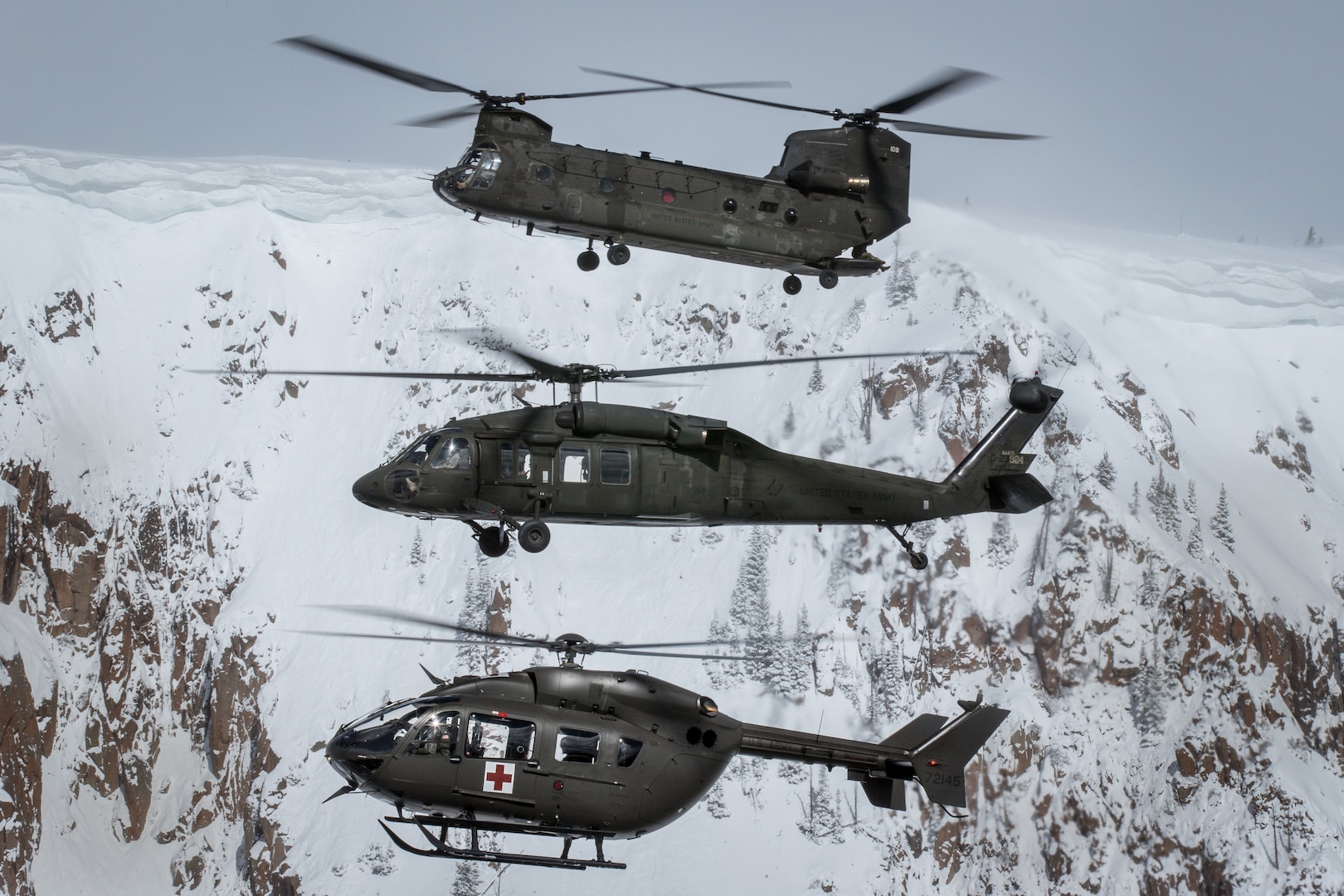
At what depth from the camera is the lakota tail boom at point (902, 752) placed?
26781 mm

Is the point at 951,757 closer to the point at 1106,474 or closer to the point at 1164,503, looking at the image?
the point at 1106,474

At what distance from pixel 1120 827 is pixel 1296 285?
224 ft

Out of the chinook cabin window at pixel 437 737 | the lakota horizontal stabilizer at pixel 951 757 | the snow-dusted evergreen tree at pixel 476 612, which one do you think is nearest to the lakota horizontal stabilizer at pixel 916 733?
the lakota horizontal stabilizer at pixel 951 757

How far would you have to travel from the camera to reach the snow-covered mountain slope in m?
110

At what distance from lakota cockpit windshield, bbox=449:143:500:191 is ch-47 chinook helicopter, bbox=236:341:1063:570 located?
426 cm

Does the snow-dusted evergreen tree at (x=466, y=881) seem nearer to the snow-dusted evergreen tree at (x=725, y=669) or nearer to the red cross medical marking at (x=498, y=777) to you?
the snow-dusted evergreen tree at (x=725, y=669)

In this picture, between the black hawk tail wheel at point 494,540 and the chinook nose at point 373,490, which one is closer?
the chinook nose at point 373,490

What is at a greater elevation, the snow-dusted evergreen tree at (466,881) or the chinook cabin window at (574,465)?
the chinook cabin window at (574,465)

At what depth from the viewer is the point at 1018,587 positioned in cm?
11731

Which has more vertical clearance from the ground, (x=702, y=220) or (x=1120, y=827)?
(x=702, y=220)

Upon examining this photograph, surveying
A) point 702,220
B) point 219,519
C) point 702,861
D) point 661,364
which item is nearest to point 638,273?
point 661,364

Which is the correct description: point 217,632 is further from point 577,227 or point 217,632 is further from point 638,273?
point 577,227

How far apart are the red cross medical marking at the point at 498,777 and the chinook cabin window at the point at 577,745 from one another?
1.00 metres

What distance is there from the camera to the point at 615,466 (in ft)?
89.5
